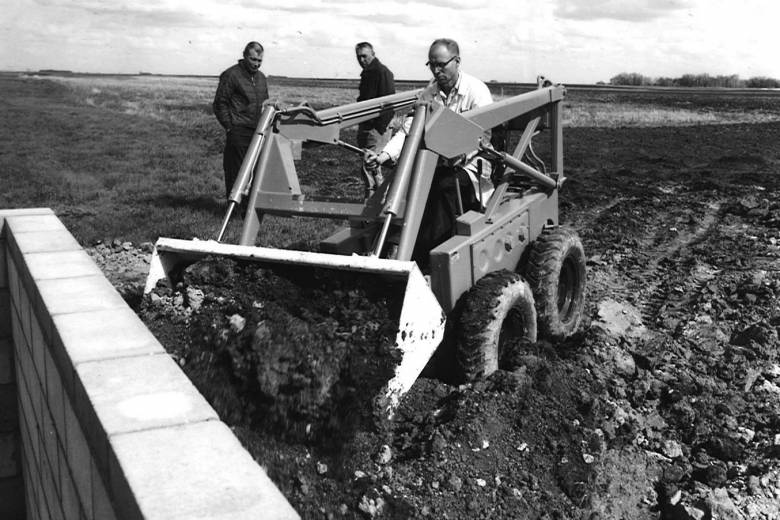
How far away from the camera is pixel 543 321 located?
5.53 metres

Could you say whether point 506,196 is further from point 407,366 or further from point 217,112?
point 217,112

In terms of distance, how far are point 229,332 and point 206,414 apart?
2120mm

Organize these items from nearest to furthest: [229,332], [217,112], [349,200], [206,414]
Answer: [206,414]
[229,332]
[349,200]
[217,112]

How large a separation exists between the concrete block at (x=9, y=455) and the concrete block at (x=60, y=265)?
1.72 metres

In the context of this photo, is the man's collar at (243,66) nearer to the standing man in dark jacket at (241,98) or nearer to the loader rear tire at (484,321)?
the standing man in dark jacket at (241,98)

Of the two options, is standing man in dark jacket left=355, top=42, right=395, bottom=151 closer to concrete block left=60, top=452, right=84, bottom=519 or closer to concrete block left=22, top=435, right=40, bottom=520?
concrete block left=22, top=435, right=40, bottom=520

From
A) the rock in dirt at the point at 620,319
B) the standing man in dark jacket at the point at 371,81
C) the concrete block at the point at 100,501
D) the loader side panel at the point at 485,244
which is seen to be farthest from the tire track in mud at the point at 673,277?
the concrete block at the point at 100,501

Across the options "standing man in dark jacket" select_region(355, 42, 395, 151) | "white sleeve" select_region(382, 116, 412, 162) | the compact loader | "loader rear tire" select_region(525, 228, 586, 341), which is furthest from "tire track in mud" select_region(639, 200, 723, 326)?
"standing man in dark jacket" select_region(355, 42, 395, 151)

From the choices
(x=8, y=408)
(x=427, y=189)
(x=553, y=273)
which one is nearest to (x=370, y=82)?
(x=553, y=273)

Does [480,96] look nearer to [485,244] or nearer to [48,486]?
[485,244]

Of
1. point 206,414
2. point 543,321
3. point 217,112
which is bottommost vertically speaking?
point 543,321

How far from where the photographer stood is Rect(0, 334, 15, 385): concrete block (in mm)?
5320

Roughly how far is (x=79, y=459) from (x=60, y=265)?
1.48 metres

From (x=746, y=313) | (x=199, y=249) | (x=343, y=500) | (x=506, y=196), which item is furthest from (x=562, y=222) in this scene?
(x=343, y=500)
